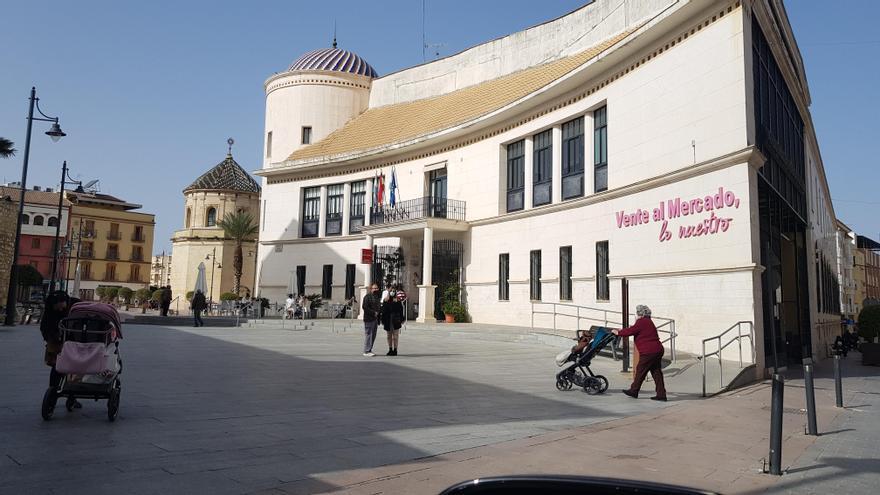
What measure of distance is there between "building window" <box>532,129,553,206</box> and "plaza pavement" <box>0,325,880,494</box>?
1252 cm

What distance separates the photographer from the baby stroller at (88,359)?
717 cm

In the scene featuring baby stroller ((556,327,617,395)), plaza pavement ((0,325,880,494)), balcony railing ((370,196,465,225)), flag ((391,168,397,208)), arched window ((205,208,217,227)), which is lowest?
plaza pavement ((0,325,880,494))

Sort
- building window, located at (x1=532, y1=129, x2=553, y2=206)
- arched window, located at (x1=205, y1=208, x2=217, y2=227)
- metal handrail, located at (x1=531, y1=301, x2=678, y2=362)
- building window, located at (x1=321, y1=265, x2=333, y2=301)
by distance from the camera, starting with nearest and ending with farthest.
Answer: metal handrail, located at (x1=531, y1=301, x2=678, y2=362), building window, located at (x1=532, y1=129, x2=553, y2=206), building window, located at (x1=321, y1=265, x2=333, y2=301), arched window, located at (x1=205, y1=208, x2=217, y2=227)

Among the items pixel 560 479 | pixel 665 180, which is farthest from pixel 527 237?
pixel 560 479

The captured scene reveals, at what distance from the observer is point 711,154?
1650 cm

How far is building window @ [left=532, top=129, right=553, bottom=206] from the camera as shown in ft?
81.4

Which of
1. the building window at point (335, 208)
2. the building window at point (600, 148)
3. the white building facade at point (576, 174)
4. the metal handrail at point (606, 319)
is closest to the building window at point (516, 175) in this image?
the white building facade at point (576, 174)

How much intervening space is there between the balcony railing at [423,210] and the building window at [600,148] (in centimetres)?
820

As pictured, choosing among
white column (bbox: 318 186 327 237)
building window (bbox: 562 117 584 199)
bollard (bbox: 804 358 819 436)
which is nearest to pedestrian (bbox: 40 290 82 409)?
bollard (bbox: 804 358 819 436)

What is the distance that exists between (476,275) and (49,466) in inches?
909

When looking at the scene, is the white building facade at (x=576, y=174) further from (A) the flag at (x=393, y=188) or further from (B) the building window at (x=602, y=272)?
(A) the flag at (x=393, y=188)

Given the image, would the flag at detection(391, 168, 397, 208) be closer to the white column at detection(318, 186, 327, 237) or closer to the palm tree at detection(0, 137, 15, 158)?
the white column at detection(318, 186, 327, 237)

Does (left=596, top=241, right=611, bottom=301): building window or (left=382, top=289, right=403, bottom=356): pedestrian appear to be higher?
(left=596, top=241, right=611, bottom=301): building window

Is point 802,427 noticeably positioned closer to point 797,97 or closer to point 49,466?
point 49,466
